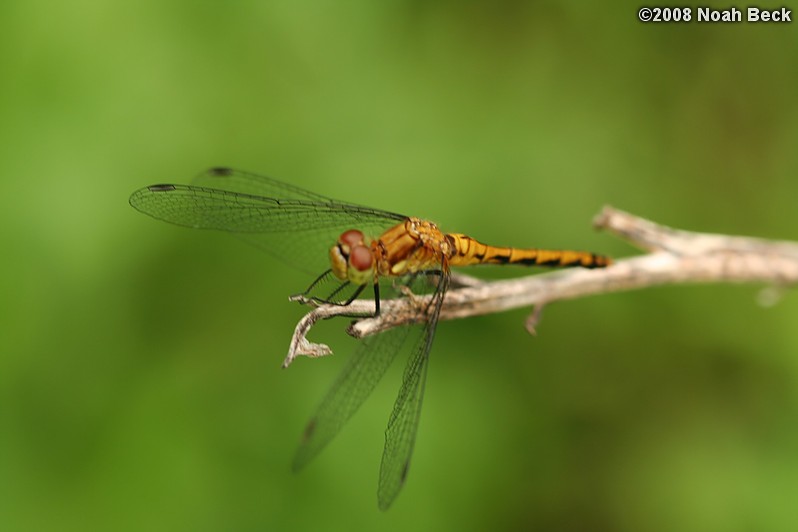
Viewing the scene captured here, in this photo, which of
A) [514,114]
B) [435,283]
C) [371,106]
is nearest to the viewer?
[435,283]

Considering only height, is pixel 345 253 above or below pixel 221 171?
below

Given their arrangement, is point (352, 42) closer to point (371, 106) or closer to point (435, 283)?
point (371, 106)

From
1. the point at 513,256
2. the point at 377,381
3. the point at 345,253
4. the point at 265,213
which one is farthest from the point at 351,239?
the point at 513,256

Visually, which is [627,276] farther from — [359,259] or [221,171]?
[221,171]

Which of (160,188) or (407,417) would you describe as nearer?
(407,417)

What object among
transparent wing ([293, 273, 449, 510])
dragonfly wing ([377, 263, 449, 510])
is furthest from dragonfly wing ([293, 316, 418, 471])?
dragonfly wing ([377, 263, 449, 510])

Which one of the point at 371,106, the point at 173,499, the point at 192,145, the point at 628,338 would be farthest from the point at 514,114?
the point at 173,499
